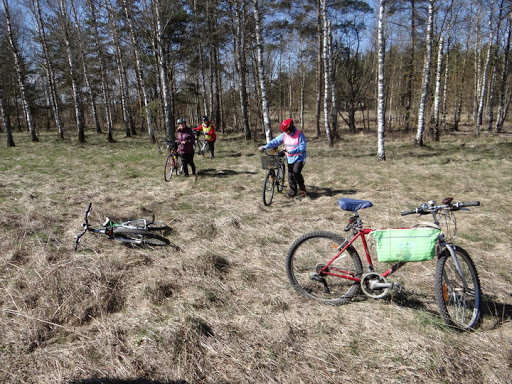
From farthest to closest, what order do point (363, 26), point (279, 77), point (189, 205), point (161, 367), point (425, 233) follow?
point (279, 77)
point (363, 26)
point (189, 205)
point (425, 233)
point (161, 367)

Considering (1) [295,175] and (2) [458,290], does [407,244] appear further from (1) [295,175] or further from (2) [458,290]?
(1) [295,175]

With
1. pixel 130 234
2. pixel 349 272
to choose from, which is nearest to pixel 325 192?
pixel 349 272

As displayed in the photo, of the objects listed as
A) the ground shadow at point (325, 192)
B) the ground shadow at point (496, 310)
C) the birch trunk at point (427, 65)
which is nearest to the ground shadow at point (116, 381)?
the ground shadow at point (496, 310)

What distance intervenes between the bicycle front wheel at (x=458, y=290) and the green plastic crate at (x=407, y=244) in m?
0.20

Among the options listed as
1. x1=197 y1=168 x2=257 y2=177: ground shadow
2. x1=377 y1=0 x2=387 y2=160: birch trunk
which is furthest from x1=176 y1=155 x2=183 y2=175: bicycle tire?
x1=377 y1=0 x2=387 y2=160: birch trunk

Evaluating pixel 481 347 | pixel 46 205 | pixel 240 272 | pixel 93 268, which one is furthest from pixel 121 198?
pixel 481 347

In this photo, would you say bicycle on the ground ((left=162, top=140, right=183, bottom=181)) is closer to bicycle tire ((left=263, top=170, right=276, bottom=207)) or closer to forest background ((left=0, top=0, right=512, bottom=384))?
forest background ((left=0, top=0, right=512, bottom=384))

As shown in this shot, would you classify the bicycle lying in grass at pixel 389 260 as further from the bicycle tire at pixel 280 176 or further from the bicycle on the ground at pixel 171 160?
the bicycle on the ground at pixel 171 160

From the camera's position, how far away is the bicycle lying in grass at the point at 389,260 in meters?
2.63

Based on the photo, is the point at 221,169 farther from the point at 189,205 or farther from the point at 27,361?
the point at 27,361

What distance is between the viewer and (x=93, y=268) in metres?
3.46

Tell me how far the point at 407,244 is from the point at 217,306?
1.88m

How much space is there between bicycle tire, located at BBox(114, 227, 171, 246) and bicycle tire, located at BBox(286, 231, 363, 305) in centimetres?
204

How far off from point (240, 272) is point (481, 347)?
7.87 ft
